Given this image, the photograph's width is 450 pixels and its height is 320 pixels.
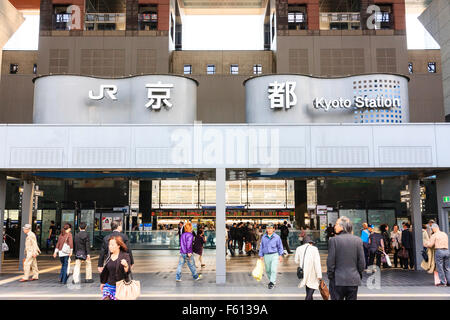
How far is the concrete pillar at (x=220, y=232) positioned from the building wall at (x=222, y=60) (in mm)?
24561

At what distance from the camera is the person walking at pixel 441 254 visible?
12.0 m

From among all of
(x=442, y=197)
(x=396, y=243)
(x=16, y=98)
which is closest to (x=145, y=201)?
(x=16, y=98)

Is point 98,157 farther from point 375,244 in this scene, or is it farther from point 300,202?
point 300,202

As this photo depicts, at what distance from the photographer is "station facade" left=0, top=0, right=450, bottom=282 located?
44.8ft

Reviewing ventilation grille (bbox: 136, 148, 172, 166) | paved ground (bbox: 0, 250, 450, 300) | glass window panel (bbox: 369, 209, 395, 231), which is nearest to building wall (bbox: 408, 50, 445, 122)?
glass window panel (bbox: 369, 209, 395, 231)

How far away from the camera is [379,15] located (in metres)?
35.5

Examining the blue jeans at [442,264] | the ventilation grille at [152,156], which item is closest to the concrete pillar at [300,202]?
the blue jeans at [442,264]

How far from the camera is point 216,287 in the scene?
40.2 feet

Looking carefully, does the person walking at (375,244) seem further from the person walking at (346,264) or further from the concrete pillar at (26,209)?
the concrete pillar at (26,209)

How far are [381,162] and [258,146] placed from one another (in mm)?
3822

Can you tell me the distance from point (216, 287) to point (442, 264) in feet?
20.5

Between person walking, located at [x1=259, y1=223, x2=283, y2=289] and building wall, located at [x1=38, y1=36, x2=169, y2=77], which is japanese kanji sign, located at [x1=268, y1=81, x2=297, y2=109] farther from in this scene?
building wall, located at [x1=38, y1=36, x2=169, y2=77]

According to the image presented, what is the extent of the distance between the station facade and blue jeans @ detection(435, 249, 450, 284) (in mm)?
2335

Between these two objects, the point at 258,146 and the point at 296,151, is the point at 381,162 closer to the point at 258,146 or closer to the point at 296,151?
the point at 296,151
